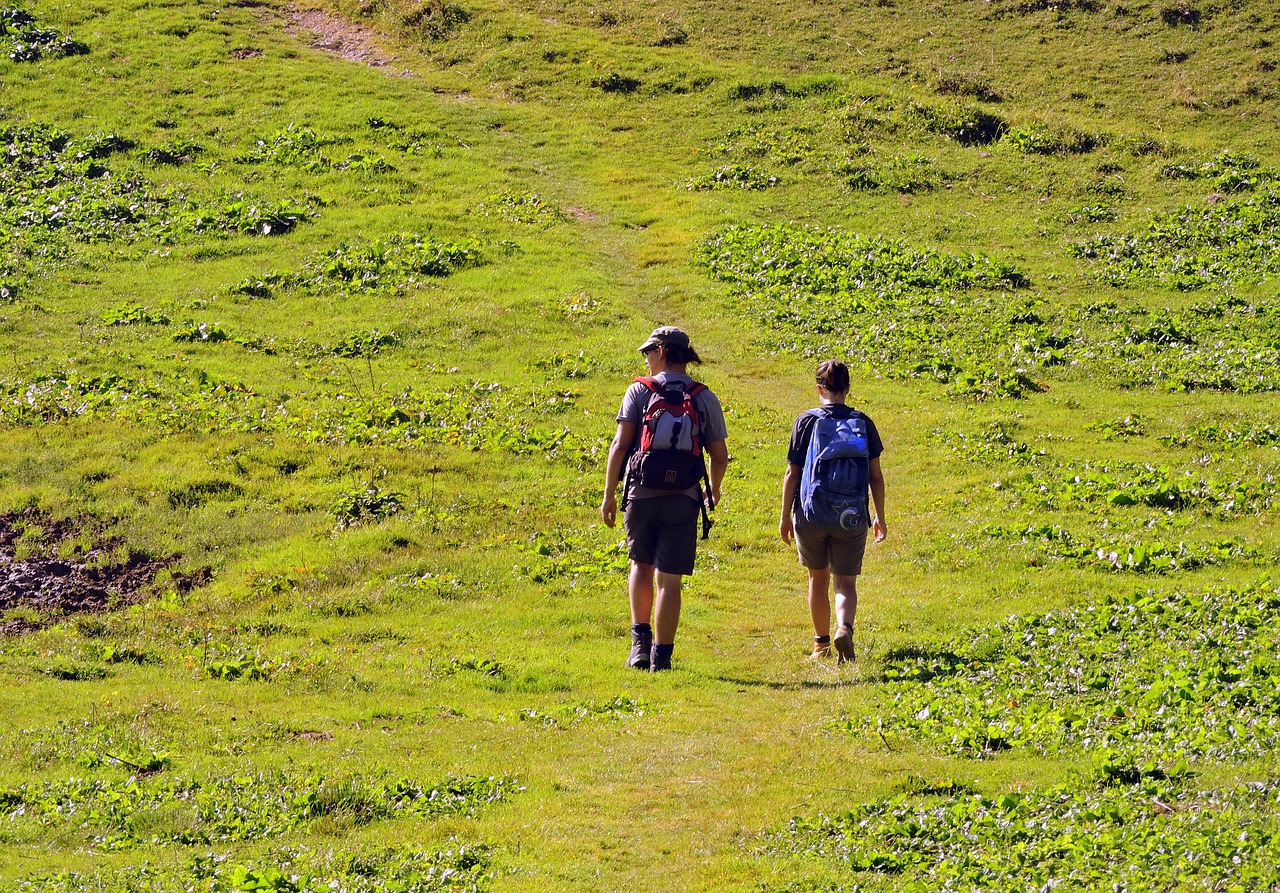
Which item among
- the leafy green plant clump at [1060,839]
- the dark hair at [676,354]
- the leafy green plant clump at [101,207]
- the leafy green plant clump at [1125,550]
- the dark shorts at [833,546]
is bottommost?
the leafy green plant clump at [1125,550]

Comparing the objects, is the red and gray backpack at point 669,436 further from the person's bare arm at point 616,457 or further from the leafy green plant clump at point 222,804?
the leafy green plant clump at point 222,804

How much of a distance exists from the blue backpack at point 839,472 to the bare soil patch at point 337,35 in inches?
1501

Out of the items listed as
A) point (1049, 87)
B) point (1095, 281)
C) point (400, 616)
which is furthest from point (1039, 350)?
point (1049, 87)

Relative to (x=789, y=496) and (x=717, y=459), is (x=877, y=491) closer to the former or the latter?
(x=789, y=496)

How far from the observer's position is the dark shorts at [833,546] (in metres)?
12.2

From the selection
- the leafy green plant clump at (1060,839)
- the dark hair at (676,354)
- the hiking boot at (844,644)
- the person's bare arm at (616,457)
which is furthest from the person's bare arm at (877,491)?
the leafy green plant clump at (1060,839)

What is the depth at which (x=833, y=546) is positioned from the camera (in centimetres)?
1232

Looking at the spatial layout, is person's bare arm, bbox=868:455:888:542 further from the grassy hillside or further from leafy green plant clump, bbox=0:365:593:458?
leafy green plant clump, bbox=0:365:593:458

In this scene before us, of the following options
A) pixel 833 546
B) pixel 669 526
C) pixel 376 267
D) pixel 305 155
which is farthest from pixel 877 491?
pixel 305 155

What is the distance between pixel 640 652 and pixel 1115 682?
4.43 m

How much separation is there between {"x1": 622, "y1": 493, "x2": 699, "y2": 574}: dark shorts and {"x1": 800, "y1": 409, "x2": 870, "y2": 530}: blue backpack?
1112 mm

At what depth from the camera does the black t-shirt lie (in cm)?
1209

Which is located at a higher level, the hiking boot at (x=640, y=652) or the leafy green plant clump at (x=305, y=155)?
the leafy green plant clump at (x=305, y=155)

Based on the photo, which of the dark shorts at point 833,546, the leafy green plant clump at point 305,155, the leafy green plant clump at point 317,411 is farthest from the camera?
the leafy green plant clump at point 305,155
